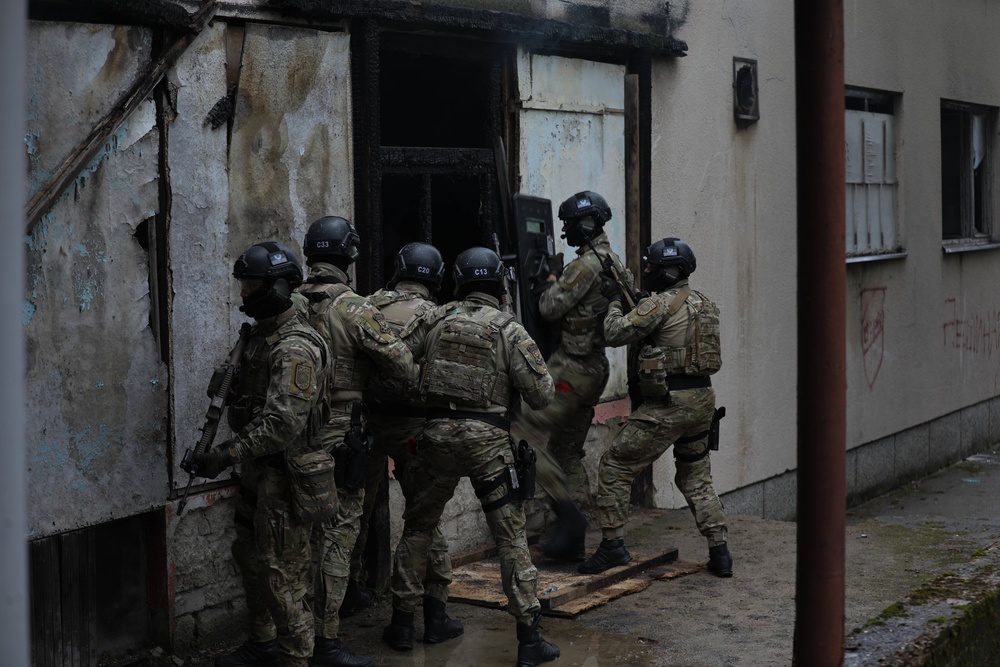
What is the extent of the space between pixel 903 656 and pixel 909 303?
325 inches

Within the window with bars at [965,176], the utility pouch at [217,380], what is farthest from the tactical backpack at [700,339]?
the window with bars at [965,176]

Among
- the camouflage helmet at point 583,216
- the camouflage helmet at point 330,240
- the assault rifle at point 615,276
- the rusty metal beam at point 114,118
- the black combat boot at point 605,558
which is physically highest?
the rusty metal beam at point 114,118

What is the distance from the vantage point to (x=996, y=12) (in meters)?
14.1

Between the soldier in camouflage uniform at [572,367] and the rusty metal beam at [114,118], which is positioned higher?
the rusty metal beam at [114,118]

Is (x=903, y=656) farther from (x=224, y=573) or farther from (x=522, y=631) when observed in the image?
(x=224, y=573)

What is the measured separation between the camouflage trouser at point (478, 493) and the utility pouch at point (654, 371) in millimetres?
1472

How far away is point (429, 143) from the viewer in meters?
8.02

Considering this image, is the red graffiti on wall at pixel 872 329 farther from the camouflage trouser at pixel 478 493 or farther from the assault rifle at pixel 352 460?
the assault rifle at pixel 352 460

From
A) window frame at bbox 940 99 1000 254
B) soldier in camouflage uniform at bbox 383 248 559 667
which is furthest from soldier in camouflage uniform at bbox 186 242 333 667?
window frame at bbox 940 99 1000 254

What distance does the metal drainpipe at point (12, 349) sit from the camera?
75.2 inches

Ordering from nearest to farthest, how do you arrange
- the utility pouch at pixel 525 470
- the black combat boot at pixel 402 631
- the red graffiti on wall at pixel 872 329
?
1. the utility pouch at pixel 525 470
2. the black combat boot at pixel 402 631
3. the red graffiti on wall at pixel 872 329

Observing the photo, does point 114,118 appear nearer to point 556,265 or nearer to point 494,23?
point 494,23

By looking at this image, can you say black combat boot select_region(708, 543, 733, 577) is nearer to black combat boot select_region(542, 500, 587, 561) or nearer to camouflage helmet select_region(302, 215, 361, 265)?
black combat boot select_region(542, 500, 587, 561)

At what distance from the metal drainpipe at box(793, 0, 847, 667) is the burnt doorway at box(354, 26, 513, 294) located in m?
3.46
